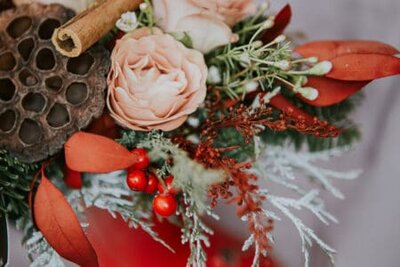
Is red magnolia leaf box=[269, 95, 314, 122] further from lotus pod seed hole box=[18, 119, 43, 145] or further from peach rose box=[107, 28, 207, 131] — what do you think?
lotus pod seed hole box=[18, 119, 43, 145]

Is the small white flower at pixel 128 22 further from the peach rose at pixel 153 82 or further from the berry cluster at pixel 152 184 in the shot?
the berry cluster at pixel 152 184

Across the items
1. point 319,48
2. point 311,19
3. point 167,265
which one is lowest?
Answer: point 167,265

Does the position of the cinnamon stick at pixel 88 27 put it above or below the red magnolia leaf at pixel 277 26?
above

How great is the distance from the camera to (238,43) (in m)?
0.78

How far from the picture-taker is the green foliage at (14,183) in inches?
26.8

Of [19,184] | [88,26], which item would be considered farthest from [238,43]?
[19,184]

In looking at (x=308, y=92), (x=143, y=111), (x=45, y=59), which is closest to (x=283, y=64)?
(x=308, y=92)

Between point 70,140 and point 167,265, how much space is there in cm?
21

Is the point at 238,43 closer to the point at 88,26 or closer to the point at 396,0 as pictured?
the point at 88,26

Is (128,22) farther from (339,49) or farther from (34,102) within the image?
(339,49)

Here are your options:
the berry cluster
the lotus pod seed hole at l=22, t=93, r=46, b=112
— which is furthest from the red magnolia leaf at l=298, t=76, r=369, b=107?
the lotus pod seed hole at l=22, t=93, r=46, b=112

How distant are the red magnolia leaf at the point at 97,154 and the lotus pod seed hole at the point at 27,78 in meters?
0.08

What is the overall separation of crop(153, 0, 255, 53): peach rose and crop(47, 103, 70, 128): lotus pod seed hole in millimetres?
150

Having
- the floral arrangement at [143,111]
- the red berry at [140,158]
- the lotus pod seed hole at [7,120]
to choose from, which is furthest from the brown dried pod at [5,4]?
the red berry at [140,158]
